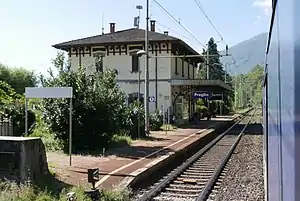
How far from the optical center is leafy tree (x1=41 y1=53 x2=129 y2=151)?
16.2 meters

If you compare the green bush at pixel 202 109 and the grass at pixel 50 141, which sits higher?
the green bush at pixel 202 109

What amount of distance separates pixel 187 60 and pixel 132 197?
36111mm

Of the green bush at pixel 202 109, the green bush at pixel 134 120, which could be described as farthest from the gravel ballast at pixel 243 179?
the green bush at pixel 202 109

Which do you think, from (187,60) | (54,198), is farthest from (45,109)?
(187,60)

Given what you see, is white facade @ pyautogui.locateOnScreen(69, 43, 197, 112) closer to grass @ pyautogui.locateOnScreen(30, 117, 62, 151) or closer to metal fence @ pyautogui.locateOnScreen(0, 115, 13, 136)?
metal fence @ pyautogui.locateOnScreen(0, 115, 13, 136)

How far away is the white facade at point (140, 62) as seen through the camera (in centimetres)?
3631

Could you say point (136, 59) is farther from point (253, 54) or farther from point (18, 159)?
point (253, 54)

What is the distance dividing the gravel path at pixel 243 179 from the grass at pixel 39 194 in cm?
201

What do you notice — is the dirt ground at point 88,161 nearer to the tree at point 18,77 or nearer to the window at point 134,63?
the window at point 134,63

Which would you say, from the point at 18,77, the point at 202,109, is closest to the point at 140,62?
the point at 202,109

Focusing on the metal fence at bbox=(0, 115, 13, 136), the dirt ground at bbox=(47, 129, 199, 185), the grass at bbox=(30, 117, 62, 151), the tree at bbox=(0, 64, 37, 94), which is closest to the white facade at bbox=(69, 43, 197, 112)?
the dirt ground at bbox=(47, 129, 199, 185)

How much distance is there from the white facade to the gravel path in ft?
57.7

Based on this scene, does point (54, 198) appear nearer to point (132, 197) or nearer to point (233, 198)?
point (132, 197)

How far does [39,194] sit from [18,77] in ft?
197
